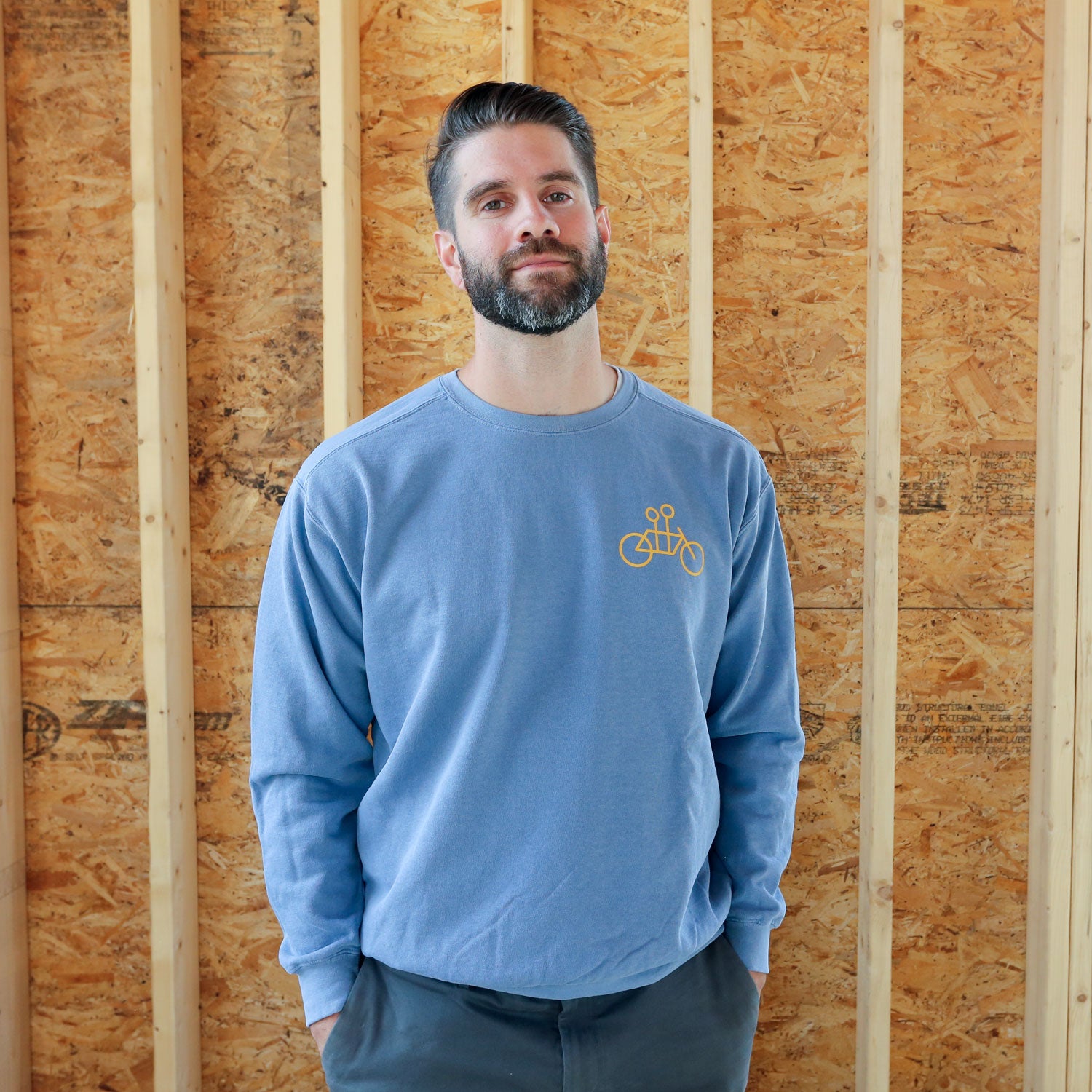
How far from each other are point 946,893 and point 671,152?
190 centimetres

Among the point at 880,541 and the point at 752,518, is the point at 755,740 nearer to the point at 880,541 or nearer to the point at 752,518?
the point at 752,518

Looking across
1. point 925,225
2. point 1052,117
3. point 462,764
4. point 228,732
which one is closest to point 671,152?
point 925,225

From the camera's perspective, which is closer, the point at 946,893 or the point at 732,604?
the point at 732,604

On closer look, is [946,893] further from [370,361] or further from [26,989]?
[26,989]

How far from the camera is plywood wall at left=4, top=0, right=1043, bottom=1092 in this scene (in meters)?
2.09

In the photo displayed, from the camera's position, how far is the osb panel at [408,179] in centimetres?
208

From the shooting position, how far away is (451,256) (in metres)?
1.32

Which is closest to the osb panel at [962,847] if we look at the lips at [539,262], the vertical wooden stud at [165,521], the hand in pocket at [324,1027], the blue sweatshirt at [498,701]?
the blue sweatshirt at [498,701]

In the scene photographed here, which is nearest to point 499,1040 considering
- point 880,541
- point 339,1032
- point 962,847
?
point 339,1032

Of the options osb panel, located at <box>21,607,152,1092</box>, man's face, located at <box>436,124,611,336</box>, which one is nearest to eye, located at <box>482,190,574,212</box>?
man's face, located at <box>436,124,611,336</box>

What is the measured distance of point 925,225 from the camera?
6.89 ft

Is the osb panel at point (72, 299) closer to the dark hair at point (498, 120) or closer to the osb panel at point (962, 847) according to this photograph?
the dark hair at point (498, 120)

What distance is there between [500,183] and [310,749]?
0.83 meters

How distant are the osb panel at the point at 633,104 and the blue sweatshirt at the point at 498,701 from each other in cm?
93
